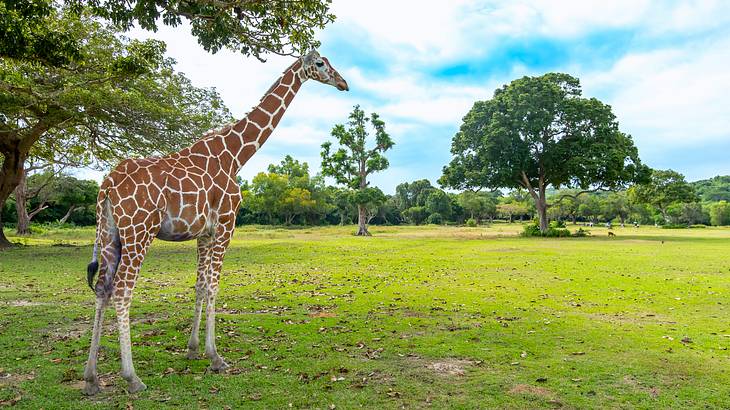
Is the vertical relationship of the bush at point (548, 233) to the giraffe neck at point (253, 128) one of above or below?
below

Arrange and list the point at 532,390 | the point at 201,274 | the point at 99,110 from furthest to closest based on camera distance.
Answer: the point at 99,110
the point at 201,274
the point at 532,390

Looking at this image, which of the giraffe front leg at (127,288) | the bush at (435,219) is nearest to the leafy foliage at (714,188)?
the bush at (435,219)

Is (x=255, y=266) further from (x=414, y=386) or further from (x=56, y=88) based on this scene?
(x=414, y=386)

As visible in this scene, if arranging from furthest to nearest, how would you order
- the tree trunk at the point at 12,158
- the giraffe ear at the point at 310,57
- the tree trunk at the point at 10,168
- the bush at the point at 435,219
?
the bush at the point at 435,219
the tree trunk at the point at 10,168
the tree trunk at the point at 12,158
the giraffe ear at the point at 310,57

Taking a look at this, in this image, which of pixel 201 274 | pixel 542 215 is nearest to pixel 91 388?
pixel 201 274

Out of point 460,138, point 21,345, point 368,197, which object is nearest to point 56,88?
point 21,345

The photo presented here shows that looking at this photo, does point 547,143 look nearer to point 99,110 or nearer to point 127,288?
point 99,110

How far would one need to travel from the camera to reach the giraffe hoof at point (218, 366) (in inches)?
211

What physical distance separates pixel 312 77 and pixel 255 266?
1065cm

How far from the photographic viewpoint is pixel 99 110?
59.0 ft

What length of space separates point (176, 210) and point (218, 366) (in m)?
1.90

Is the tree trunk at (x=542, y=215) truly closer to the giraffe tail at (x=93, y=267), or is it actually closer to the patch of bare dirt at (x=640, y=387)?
the patch of bare dirt at (x=640, y=387)

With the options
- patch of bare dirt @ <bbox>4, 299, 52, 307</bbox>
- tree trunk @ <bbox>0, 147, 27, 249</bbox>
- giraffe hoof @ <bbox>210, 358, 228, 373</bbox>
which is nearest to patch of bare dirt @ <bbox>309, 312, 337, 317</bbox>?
giraffe hoof @ <bbox>210, 358, 228, 373</bbox>

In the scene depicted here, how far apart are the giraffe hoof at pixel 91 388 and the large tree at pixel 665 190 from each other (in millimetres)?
71018
